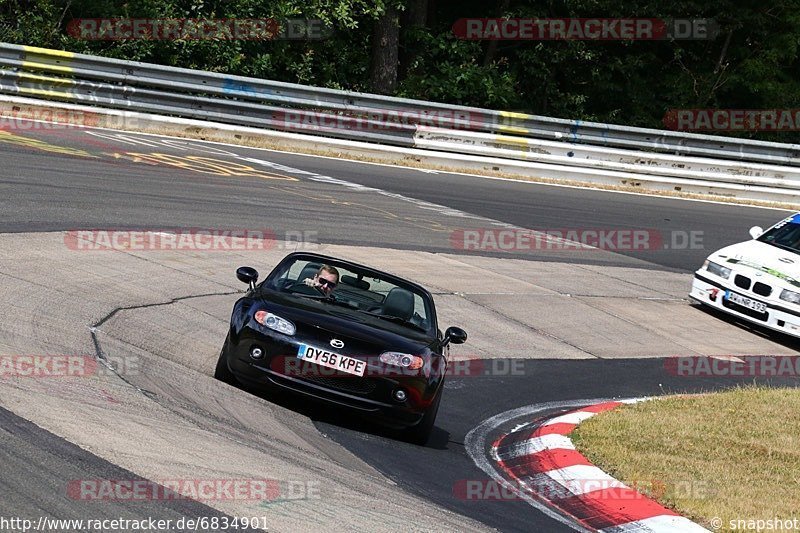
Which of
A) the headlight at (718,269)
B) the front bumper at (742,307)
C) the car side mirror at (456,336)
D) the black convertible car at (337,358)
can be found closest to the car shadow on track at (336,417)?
the black convertible car at (337,358)

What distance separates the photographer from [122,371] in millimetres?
8422

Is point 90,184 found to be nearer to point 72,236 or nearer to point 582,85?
point 72,236

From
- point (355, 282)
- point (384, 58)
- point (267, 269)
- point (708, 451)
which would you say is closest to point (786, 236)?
point (267, 269)

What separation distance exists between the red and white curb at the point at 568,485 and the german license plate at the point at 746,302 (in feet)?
21.5

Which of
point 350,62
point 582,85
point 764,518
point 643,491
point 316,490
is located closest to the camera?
point 316,490

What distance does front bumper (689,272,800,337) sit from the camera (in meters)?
15.4

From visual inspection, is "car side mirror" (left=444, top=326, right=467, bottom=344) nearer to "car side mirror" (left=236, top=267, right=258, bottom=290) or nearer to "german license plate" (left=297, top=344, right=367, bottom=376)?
"german license plate" (left=297, top=344, right=367, bottom=376)

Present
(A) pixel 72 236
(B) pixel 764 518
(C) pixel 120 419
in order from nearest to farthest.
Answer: (C) pixel 120 419
(B) pixel 764 518
(A) pixel 72 236

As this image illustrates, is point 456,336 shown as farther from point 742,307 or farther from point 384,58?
point 384,58

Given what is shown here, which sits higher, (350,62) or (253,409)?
(350,62)

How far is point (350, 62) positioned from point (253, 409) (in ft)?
69.9

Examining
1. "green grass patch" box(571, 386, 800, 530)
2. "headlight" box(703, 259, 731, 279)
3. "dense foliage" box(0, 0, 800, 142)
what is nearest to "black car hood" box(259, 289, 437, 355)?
"green grass patch" box(571, 386, 800, 530)

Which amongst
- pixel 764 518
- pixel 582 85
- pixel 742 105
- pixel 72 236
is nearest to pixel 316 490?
pixel 764 518

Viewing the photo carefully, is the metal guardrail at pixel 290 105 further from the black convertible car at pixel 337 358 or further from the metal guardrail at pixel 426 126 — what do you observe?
the black convertible car at pixel 337 358
